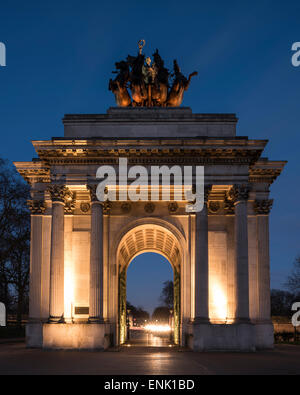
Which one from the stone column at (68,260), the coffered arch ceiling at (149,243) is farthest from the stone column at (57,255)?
the coffered arch ceiling at (149,243)

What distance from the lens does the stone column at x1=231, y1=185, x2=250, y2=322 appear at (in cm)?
3597

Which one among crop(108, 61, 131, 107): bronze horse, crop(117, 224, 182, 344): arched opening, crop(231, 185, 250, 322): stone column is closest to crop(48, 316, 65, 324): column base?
crop(117, 224, 182, 344): arched opening

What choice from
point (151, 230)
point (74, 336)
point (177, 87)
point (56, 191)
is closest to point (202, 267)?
point (151, 230)

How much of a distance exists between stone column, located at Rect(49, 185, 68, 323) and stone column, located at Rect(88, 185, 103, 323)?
1.92 metres

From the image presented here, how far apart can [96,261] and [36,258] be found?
5.60 metres

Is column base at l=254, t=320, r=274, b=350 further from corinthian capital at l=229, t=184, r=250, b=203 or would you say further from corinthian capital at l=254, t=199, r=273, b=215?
corinthian capital at l=229, t=184, r=250, b=203

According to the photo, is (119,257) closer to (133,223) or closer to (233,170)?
(133,223)

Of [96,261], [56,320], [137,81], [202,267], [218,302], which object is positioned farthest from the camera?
[137,81]

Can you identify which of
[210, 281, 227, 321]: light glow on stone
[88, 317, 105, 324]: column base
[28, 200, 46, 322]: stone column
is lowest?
[88, 317, 105, 324]: column base

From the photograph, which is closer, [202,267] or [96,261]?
[202,267]

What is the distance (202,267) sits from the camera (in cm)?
3666

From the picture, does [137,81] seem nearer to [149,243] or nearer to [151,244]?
[149,243]

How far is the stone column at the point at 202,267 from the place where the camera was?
36125 millimetres
